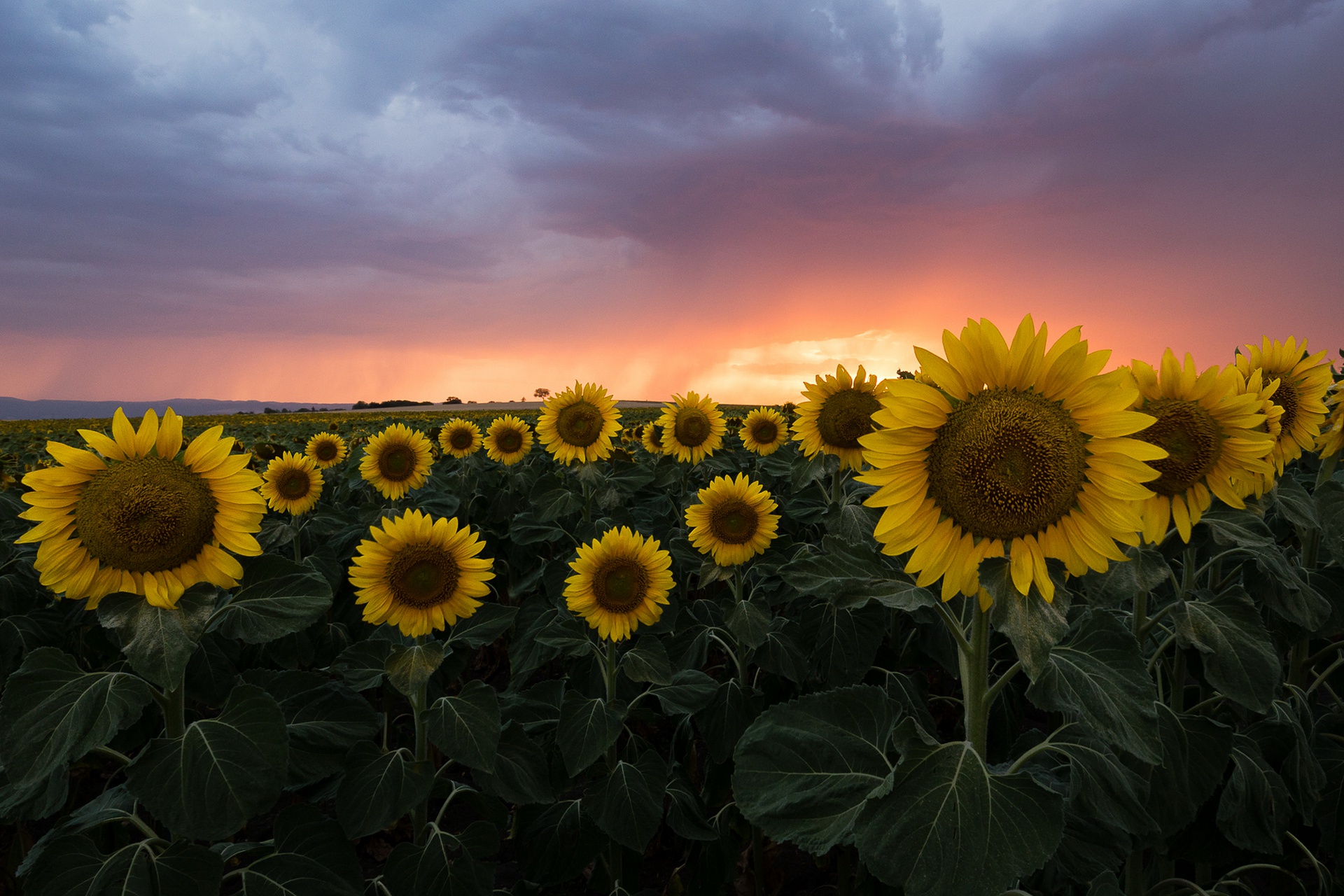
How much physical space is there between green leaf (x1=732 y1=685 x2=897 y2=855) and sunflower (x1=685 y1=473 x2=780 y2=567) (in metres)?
2.05

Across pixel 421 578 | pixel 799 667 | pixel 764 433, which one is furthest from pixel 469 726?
pixel 764 433

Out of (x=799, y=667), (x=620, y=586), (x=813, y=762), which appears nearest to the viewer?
(x=813, y=762)

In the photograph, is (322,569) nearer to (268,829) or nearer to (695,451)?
(268,829)

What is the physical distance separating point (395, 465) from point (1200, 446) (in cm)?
604

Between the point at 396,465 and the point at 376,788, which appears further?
the point at 396,465

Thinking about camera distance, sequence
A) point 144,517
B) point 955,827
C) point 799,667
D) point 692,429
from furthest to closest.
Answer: point 692,429 < point 799,667 < point 144,517 < point 955,827

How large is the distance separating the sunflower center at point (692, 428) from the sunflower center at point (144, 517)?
5105 millimetres

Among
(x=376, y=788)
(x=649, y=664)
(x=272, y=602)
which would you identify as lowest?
(x=376, y=788)

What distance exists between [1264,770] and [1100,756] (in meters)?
1.14

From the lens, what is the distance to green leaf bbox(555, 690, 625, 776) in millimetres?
3123

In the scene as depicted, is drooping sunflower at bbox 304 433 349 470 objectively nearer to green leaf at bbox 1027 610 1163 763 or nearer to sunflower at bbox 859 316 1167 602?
sunflower at bbox 859 316 1167 602

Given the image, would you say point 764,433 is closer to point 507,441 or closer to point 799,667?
point 507,441

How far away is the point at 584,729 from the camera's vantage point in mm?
3217

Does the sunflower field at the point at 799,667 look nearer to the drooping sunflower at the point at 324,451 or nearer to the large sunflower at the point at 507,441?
the large sunflower at the point at 507,441
